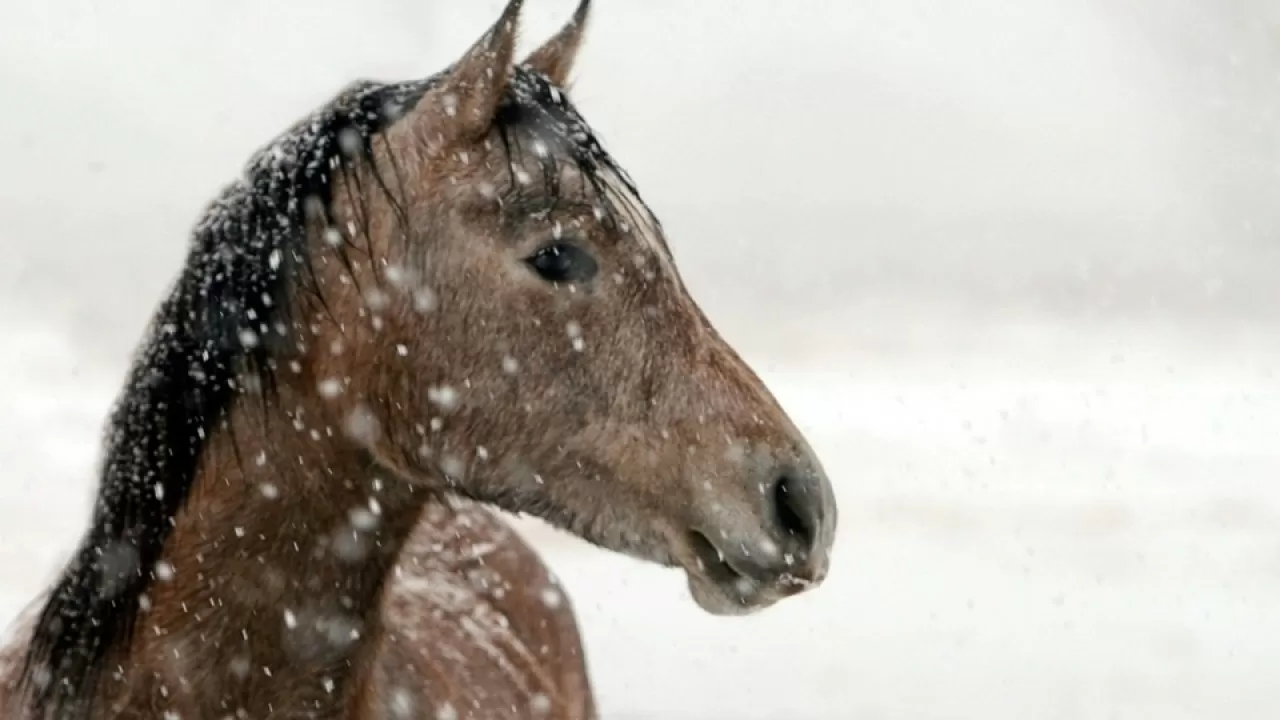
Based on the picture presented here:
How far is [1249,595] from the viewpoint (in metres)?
4.91

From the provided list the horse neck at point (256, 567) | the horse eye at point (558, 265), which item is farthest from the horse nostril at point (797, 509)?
the horse neck at point (256, 567)

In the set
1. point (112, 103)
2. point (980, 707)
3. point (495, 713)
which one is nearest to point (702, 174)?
point (112, 103)

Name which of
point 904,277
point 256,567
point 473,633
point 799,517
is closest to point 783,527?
point 799,517

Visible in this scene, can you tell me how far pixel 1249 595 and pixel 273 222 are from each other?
14.8 feet

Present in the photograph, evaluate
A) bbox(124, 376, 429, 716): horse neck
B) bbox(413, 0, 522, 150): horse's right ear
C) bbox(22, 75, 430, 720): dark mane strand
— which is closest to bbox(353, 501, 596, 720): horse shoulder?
bbox(124, 376, 429, 716): horse neck

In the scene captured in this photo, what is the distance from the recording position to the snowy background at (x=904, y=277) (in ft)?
15.4

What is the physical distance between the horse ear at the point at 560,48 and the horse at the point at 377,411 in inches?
9.5

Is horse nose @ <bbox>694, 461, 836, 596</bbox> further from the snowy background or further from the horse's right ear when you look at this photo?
the snowy background

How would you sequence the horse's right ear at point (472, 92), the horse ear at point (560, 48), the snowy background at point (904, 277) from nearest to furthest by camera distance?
the horse's right ear at point (472, 92) < the horse ear at point (560, 48) < the snowy background at point (904, 277)

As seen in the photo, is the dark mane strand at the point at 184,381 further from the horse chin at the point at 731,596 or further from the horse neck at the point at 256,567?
the horse chin at the point at 731,596

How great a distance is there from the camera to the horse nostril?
1.44 meters

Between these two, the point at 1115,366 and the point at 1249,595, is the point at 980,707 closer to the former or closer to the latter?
the point at 1249,595

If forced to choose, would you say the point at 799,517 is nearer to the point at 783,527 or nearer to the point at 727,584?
the point at 783,527

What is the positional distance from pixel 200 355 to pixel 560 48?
2.12 feet
